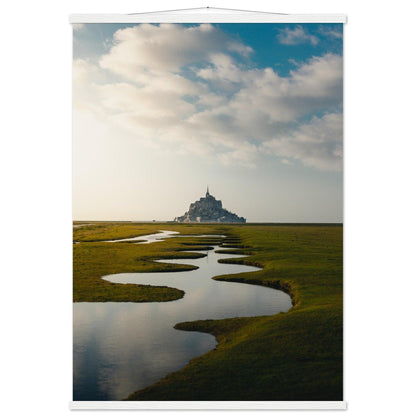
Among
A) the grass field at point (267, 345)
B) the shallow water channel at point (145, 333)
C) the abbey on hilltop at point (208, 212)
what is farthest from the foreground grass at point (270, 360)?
the abbey on hilltop at point (208, 212)

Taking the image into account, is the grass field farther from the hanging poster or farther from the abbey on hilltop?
the abbey on hilltop

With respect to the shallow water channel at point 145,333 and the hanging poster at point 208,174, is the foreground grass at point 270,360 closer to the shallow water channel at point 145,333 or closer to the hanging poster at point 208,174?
the hanging poster at point 208,174

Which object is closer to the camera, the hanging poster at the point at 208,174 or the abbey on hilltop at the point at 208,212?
the hanging poster at the point at 208,174

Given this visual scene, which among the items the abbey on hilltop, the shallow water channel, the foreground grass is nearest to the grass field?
the foreground grass

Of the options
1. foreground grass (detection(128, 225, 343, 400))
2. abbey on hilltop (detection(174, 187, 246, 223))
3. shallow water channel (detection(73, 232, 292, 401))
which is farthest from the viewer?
abbey on hilltop (detection(174, 187, 246, 223))

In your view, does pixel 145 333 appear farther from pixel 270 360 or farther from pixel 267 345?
pixel 270 360

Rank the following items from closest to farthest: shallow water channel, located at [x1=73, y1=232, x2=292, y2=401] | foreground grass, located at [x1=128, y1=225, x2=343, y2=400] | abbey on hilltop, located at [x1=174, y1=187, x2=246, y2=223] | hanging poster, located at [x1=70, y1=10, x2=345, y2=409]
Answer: foreground grass, located at [x1=128, y1=225, x2=343, y2=400] → hanging poster, located at [x1=70, y1=10, x2=345, y2=409] → shallow water channel, located at [x1=73, y1=232, x2=292, y2=401] → abbey on hilltop, located at [x1=174, y1=187, x2=246, y2=223]

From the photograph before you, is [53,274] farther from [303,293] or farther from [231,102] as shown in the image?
[303,293]
